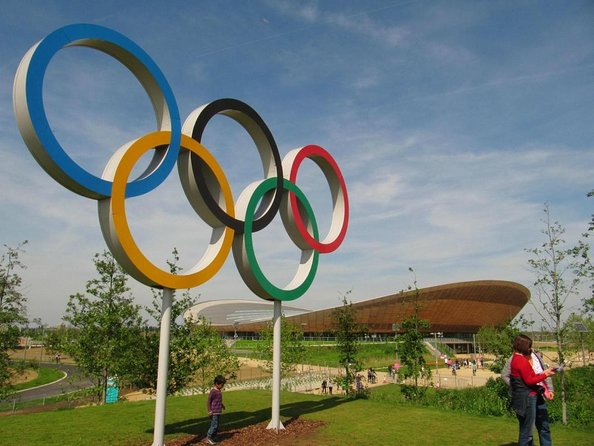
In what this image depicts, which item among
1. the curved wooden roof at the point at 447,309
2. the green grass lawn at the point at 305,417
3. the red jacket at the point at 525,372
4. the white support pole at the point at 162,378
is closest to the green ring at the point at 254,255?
the white support pole at the point at 162,378

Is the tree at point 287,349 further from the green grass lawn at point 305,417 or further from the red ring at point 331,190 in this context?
the red ring at point 331,190

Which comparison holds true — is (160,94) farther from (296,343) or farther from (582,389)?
(296,343)

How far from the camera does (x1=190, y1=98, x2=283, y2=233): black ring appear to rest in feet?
35.8

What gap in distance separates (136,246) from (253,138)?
5.36 meters

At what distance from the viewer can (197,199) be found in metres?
10.7

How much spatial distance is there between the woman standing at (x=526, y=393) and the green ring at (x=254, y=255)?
6.41m

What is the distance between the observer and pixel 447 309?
76.8 m

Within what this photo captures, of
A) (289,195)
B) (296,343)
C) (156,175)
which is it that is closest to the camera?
(156,175)

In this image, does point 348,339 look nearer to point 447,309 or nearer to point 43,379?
point 43,379

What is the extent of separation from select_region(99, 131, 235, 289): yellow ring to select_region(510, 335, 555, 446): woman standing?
6.48 m

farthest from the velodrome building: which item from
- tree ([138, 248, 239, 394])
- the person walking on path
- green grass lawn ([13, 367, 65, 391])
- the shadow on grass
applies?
the person walking on path

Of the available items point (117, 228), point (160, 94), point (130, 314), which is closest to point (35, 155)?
point (117, 228)

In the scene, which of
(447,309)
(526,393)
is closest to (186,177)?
(526,393)

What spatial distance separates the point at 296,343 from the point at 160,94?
2851 centimetres
